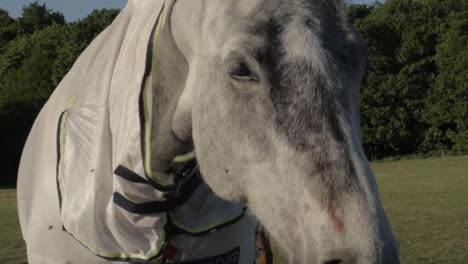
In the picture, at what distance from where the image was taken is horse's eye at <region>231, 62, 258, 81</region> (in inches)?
80.6

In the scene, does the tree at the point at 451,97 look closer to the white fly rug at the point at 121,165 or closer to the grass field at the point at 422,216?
the grass field at the point at 422,216

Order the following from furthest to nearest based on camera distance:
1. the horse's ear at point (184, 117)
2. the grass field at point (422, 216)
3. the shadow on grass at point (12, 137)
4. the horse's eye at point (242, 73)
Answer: the shadow on grass at point (12, 137), the grass field at point (422, 216), the horse's ear at point (184, 117), the horse's eye at point (242, 73)

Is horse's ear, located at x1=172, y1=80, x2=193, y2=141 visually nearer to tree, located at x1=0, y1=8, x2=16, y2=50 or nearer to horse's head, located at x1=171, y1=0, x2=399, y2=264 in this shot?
horse's head, located at x1=171, y1=0, x2=399, y2=264

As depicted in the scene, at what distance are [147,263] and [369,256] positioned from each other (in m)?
1.25

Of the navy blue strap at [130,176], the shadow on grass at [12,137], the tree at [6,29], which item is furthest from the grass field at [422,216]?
the tree at [6,29]

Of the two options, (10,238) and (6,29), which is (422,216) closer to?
(10,238)

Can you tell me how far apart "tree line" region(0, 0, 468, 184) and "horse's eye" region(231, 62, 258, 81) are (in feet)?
123

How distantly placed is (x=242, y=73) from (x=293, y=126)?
0.24 m

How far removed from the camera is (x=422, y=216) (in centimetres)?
1487

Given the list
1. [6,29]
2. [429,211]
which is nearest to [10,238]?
[429,211]

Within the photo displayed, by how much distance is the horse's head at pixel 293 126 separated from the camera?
1.82 meters

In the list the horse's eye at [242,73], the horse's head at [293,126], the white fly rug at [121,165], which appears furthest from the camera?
the white fly rug at [121,165]

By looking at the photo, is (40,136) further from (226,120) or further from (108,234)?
(226,120)

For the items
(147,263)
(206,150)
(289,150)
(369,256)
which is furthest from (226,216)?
(369,256)
